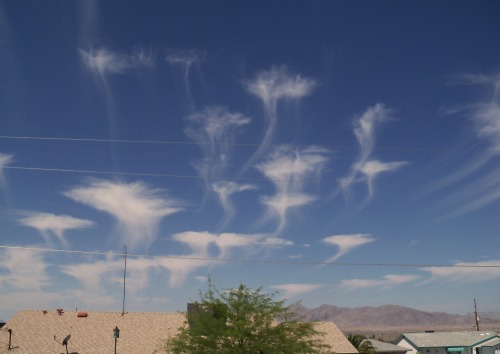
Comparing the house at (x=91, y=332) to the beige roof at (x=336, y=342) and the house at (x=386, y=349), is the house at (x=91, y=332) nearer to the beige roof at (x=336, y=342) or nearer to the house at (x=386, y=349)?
the beige roof at (x=336, y=342)

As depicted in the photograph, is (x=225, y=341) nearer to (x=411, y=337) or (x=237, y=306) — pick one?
(x=237, y=306)

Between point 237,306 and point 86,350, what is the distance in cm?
1839

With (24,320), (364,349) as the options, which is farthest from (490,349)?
(24,320)

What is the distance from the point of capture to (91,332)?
160 ft

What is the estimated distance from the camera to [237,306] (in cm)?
3394

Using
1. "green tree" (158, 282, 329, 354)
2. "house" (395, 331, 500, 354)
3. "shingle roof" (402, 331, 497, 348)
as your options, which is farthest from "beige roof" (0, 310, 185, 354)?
"shingle roof" (402, 331, 497, 348)

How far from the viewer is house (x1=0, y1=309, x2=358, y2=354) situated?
149 feet

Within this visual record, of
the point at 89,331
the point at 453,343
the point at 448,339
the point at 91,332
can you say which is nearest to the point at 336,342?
the point at 91,332

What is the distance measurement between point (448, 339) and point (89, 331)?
179 ft

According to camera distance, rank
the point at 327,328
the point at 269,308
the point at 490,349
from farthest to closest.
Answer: the point at 490,349 < the point at 327,328 < the point at 269,308

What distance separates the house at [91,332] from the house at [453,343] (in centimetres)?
2787

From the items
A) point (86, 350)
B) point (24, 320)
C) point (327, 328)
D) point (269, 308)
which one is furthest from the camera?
point (327, 328)

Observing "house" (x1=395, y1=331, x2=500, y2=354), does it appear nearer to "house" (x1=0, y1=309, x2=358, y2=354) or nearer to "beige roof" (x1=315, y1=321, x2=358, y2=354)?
"beige roof" (x1=315, y1=321, x2=358, y2=354)

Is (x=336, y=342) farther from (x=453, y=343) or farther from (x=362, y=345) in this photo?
(x=453, y=343)
